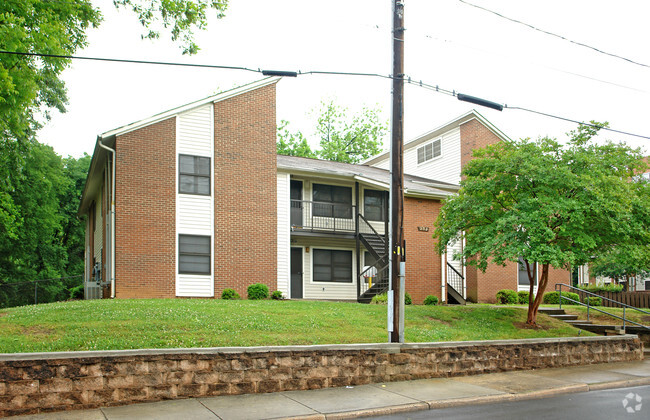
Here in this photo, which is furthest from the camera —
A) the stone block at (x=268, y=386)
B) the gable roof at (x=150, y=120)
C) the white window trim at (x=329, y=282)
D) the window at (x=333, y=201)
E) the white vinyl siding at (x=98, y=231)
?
the window at (x=333, y=201)

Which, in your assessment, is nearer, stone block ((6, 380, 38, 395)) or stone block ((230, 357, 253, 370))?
stone block ((6, 380, 38, 395))

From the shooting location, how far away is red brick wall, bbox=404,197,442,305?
2305 centimetres

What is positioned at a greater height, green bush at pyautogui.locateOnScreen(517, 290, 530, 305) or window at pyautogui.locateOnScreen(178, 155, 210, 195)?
window at pyautogui.locateOnScreen(178, 155, 210, 195)

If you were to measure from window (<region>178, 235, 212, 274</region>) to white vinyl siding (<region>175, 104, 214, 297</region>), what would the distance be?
5.7 inches

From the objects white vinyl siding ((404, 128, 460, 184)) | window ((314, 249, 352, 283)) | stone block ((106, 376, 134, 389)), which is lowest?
stone block ((106, 376, 134, 389))

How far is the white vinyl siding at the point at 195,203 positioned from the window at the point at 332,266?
560cm

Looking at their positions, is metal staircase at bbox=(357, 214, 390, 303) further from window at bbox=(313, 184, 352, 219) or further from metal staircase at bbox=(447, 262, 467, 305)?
metal staircase at bbox=(447, 262, 467, 305)

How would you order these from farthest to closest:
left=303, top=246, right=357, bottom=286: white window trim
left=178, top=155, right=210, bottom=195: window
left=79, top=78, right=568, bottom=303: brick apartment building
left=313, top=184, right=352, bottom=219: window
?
left=313, top=184, right=352, bottom=219: window < left=303, top=246, right=357, bottom=286: white window trim < left=178, top=155, right=210, bottom=195: window < left=79, top=78, right=568, bottom=303: brick apartment building

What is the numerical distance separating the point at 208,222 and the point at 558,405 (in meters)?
13.9

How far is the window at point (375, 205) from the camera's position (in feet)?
82.9

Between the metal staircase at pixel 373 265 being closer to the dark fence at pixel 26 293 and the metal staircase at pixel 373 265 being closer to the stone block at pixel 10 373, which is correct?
the stone block at pixel 10 373

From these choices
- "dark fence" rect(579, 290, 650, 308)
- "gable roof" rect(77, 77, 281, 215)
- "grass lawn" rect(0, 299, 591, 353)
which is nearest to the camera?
"grass lawn" rect(0, 299, 591, 353)

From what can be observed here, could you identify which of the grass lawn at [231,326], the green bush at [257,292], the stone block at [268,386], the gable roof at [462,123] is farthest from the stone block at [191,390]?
the gable roof at [462,123]

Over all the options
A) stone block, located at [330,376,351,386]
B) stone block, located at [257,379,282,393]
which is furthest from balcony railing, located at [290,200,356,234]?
stone block, located at [257,379,282,393]
